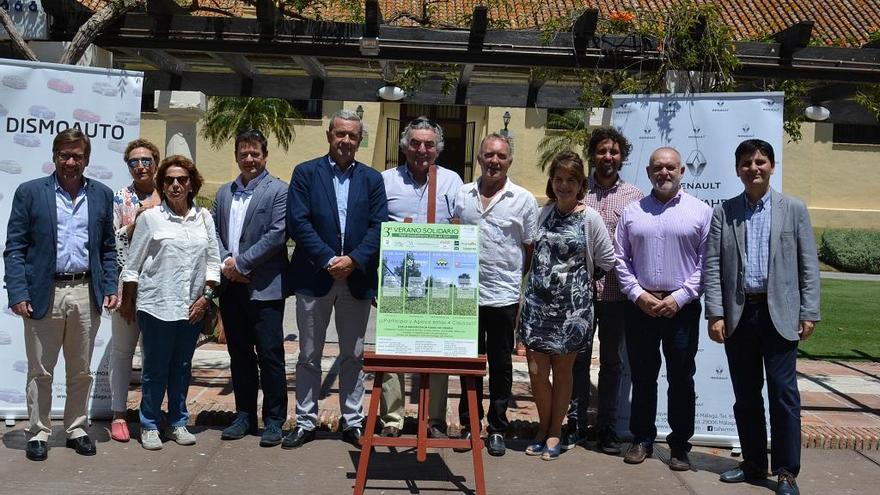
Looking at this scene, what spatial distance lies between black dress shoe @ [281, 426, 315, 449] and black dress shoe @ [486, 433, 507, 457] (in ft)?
3.80

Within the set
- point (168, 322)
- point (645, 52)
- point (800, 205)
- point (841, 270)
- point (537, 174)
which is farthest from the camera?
point (537, 174)

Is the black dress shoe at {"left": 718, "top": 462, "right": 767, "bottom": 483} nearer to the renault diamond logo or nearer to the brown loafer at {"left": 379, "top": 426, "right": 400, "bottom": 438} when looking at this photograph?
the renault diamond logo

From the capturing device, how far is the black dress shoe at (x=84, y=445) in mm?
5531

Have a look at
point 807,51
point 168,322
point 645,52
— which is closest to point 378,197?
point 168,322

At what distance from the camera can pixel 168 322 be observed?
5586mm

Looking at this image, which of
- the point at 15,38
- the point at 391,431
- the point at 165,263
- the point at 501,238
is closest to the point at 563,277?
the point at 501,238

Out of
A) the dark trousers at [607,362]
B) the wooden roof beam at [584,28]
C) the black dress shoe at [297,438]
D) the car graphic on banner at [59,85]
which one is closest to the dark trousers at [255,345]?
the black dress shoe at [297,438]

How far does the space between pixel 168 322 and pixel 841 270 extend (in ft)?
68.6

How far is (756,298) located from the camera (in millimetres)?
5188

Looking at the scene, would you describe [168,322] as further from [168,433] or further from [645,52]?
[645,52]

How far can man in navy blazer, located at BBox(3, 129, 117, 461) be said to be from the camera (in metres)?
5.28

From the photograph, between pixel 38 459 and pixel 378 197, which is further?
pixel 378 197

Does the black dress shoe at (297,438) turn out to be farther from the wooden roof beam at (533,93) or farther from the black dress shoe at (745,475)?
the wooden roof beam at (533,93)

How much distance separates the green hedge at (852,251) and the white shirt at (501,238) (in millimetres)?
19459
